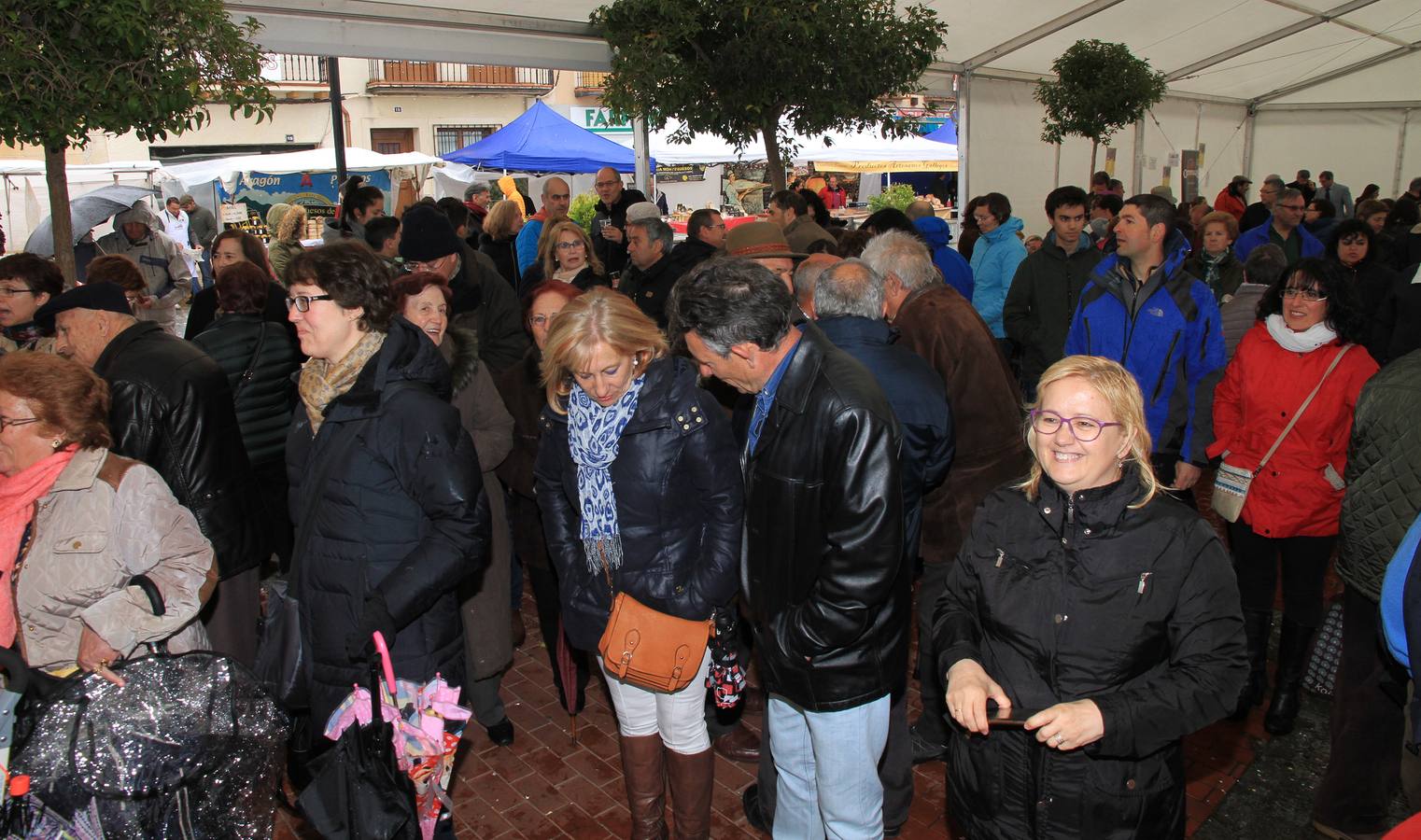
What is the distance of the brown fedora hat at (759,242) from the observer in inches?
210

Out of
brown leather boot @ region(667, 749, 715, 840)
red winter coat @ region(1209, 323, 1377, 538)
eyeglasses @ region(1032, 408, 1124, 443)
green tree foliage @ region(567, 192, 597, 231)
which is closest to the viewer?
eyeglasses @ region(1032, 408, 1124, 443)

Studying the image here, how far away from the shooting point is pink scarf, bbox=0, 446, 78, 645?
3.01 metres

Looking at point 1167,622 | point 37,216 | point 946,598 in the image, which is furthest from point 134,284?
point 37,216

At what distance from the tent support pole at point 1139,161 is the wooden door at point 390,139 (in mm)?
25251

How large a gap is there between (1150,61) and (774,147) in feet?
32.2

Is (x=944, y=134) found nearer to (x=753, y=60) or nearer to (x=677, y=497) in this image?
(x=753, y=60)

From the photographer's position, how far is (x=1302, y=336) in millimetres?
3969

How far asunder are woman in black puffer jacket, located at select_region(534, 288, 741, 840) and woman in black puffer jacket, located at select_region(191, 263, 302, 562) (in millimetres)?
2044

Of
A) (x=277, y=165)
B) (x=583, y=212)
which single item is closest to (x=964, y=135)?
(x=583, y=212)

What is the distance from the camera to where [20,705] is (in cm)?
273

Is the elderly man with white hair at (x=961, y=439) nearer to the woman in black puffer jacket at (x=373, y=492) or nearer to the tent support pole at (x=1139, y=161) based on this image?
the woman in black puffer jacket at (x=373, y=492)

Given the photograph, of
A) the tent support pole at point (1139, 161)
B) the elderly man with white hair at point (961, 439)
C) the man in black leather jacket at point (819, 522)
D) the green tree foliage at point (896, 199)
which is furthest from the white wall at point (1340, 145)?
the man in black leather jacket at point (819, 522)

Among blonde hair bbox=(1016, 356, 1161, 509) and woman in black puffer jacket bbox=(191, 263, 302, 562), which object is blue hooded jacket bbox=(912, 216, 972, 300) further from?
blonde hair bbox=(1016, 356, 1161, 509)

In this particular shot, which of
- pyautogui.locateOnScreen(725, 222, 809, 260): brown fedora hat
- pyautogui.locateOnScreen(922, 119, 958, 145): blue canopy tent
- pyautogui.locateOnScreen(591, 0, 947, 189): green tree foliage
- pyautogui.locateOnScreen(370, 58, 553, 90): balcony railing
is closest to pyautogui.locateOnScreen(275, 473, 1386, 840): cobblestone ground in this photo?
pyautogui.locateOnScreen(725, 222, 809, 260): brown fedora hat
